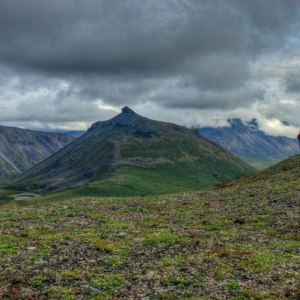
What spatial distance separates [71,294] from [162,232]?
15.2 meters

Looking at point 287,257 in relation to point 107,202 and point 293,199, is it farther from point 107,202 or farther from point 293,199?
point 107,202

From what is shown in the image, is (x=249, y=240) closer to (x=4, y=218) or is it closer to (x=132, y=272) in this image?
(x=132, y=272)

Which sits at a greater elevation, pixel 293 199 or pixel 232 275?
pixel 293 199

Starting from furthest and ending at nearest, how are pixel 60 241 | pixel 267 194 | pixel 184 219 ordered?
pixel 267 194 → pixel 184 219 → pixel 60 241

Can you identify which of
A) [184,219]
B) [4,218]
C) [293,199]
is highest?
[293,199]

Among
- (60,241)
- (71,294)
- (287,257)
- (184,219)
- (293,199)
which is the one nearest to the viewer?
(71,294)

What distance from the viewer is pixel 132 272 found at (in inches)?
947

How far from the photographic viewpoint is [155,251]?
28.8 m

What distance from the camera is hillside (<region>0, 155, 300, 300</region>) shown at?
69.5ft

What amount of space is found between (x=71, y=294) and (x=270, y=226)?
2283cm

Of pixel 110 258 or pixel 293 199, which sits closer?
pixel 110 258

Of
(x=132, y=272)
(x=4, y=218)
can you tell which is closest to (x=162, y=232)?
(x=132, y=272)

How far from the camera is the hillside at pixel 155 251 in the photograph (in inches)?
834

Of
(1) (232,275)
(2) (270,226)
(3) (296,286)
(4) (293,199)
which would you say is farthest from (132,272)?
(4) (293,199)
